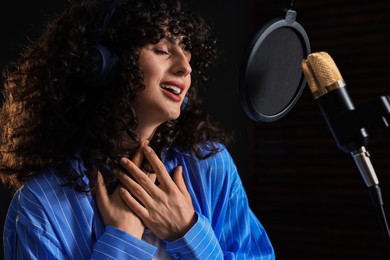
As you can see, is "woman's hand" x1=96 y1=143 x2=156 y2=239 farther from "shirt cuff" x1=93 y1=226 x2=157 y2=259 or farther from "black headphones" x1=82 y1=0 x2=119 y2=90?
"black headphones" x1=82 y1=0 x2=119 y2=90

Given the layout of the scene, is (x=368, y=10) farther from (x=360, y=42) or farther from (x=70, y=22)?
(x=70, y=22)

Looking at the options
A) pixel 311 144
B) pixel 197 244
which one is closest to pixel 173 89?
pixel 197 244

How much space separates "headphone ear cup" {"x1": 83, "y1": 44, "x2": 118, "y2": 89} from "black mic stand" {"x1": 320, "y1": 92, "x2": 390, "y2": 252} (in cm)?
72

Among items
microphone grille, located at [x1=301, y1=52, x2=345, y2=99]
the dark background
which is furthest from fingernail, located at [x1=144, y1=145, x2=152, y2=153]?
the dark background

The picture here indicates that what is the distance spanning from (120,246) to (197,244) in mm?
194

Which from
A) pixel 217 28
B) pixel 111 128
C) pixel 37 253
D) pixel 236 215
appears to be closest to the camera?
pixel 37 253

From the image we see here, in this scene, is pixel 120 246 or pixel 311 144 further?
pixel 311 144

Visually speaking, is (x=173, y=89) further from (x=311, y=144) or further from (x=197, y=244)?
(x=311, y=144)

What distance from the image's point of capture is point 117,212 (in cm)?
135

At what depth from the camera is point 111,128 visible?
1.41m

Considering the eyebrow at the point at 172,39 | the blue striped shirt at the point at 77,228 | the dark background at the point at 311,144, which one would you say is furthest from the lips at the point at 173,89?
the dark background at the point at 311,144

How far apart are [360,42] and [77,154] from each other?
2.21 metres

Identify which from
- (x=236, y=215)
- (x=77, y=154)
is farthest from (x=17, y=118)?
(x=236, y=215)

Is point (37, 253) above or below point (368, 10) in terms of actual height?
below
